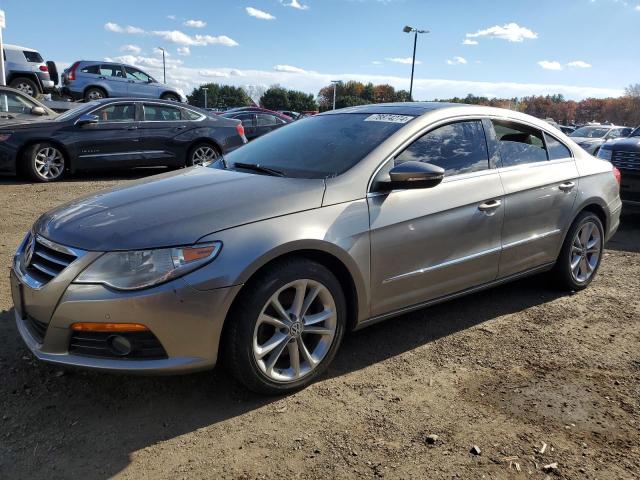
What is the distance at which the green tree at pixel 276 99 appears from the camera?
319 feet

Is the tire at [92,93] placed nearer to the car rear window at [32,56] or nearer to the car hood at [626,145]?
the car rear window at [32,56]

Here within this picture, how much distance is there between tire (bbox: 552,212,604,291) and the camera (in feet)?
14.8

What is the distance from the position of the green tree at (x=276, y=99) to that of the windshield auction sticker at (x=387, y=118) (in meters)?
94.9

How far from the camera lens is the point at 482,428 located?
2729 millimetres

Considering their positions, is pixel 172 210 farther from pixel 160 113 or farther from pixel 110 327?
pixel 160 113

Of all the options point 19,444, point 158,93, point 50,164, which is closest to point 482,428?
point 19,444

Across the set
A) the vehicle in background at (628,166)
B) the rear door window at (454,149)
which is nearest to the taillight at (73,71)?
the vehicle in background at (628,166)

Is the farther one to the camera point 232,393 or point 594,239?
point 594,239

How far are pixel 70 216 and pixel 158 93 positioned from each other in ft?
55.8

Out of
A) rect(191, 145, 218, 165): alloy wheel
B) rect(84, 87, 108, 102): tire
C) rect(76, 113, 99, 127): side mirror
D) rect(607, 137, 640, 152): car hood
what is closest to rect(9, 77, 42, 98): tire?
rect(84, 87, 108, 102): tire

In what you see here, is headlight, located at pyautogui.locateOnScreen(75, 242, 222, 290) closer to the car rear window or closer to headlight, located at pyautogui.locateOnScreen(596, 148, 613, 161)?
headlight, located at pyautogui.locateOnScreen(596, 148, 613, 161)

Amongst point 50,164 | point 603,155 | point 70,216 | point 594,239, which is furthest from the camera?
point 50,164

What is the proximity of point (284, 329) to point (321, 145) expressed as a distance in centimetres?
137

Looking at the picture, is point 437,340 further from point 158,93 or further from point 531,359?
point 158,93
